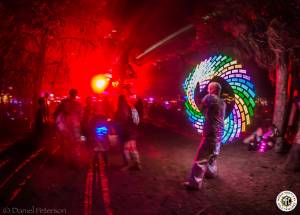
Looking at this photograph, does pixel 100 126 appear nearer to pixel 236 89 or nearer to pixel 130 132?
pixel 130 132

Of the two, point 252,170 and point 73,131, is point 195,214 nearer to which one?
point 252,170

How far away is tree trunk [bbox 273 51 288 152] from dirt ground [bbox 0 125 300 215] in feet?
2.25

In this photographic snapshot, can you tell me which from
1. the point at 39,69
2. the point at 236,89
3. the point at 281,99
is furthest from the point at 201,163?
the point at 39,69

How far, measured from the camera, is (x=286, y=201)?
304 inches

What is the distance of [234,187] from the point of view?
8773mm

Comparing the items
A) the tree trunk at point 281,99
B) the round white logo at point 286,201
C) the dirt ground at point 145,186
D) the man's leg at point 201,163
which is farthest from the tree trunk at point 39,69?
the round white logo at point 286,201

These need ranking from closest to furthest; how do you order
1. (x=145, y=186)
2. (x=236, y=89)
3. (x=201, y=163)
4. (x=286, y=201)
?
(x=286, y=201) < (x=201, y=163) < (x=145, y=186) < (x=236, y=89)

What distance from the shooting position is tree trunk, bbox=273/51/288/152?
1306 cm

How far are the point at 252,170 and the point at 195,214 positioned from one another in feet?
14.2

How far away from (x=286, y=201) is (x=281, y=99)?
6.56 metres

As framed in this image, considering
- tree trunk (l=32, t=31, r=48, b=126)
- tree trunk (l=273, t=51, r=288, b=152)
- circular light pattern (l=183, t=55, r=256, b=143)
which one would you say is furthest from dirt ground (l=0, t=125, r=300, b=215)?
tree trunk (l=32, t=31, r=48, b=126)

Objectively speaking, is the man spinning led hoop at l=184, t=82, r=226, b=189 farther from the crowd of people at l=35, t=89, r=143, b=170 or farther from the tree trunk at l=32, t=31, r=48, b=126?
the tree trunk at l=32, t=31, r=48, b=126

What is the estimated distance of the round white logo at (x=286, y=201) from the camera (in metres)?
7.31

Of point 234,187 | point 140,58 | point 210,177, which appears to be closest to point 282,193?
point 234,187
